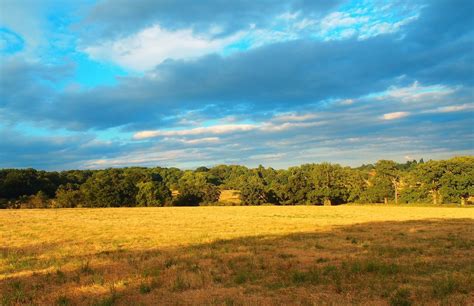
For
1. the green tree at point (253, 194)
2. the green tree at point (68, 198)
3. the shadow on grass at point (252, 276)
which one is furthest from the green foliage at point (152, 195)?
the shadow on grass at point (252, 276)

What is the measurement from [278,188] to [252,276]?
330 ft

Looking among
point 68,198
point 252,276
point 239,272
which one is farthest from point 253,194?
point 252,276

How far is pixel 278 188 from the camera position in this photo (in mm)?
114125

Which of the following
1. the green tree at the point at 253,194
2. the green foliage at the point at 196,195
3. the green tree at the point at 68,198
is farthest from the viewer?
the green tree at the point at 253,194

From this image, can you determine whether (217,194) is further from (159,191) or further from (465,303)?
(465,303)

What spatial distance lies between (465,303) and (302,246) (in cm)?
1247

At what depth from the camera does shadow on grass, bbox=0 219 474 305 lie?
37.9ft

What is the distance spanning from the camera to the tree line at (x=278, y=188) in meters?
96.1

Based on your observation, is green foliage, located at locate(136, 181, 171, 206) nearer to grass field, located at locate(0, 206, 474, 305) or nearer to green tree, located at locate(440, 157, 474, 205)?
green tree, located at locate(440, 157, 474, 205)

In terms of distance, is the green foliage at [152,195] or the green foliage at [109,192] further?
the green foliage at [152,195]

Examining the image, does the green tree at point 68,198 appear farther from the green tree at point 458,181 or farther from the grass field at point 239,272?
the green tree at point 458,181

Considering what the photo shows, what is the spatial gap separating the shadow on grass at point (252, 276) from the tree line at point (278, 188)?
78.0 meters

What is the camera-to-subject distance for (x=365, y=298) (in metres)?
11.3

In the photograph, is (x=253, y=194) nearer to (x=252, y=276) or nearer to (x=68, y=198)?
(x=68, y=198)
